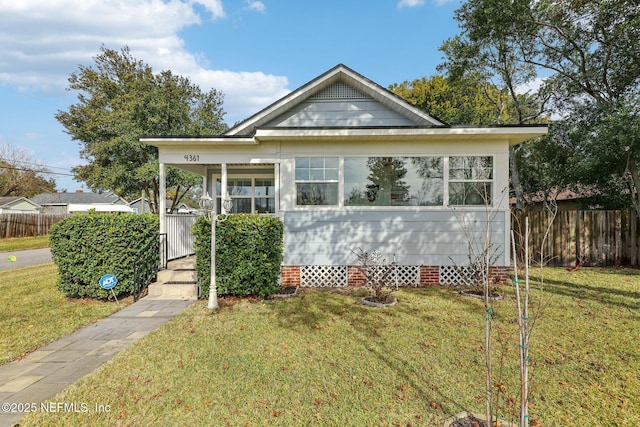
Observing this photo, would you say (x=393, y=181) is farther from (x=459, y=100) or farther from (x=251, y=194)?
(x=459, y=100)

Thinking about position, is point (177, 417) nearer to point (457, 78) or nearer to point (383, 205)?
point (383, 205)

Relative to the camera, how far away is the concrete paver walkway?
10.0ft

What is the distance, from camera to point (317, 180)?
757cm

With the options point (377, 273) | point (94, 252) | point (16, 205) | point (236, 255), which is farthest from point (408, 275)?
point (16, 205)

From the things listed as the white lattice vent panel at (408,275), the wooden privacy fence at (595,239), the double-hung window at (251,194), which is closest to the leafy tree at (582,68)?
the wooden privacy fence at (595,239)

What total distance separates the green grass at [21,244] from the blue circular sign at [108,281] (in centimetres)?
1758

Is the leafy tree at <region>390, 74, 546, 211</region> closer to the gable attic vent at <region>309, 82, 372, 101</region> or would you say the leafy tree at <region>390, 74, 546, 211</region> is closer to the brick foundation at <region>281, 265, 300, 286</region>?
the gable attic vent at <region>309, 82, 372, 101</region>

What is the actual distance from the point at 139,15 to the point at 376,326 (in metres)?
12.9

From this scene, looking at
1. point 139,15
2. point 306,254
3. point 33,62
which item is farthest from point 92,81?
point 306,254

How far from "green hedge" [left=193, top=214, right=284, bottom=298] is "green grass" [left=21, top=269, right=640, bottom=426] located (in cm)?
68

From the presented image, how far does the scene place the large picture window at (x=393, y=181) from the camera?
24.5 ft

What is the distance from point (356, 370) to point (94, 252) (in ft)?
20.4

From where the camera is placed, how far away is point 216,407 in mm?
2811

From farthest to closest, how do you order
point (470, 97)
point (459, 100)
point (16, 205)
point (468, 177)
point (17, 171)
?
point (17, 171) < point (16, 205) < point (459, 100) < point (470, 97) < point (468, 177)
